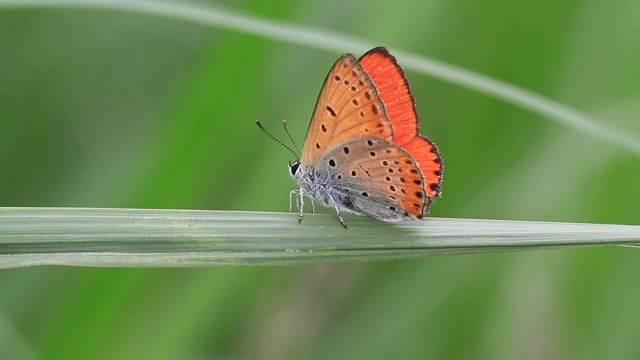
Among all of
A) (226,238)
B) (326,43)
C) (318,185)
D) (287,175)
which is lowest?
(226,238)

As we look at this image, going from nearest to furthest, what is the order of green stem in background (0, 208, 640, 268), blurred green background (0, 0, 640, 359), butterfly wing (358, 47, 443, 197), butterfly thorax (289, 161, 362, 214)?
green stem in background (0, 208, 640, 268), butterfly wing (358, 47, 443, 197), butterfly thorax (289, 161, 362, 214), blurred green background (0, 0, 640, 359)

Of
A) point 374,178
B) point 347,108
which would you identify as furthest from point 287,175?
point 347,108

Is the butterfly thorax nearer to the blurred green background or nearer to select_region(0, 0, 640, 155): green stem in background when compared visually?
the blurred green background

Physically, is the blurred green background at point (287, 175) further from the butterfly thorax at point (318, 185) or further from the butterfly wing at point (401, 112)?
the butterfly wing at point (401, 112)

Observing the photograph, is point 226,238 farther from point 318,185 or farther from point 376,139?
point 318,185

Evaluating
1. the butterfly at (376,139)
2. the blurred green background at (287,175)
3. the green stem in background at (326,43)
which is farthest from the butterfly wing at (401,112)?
the blurred green background at (287,175)

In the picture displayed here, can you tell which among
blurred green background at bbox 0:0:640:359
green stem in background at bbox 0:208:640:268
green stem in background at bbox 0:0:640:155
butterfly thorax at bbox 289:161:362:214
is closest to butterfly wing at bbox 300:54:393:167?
butterfly thorax at bbox 289:161:362:214

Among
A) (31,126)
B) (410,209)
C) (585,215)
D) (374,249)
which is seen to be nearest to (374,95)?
(410,209)
